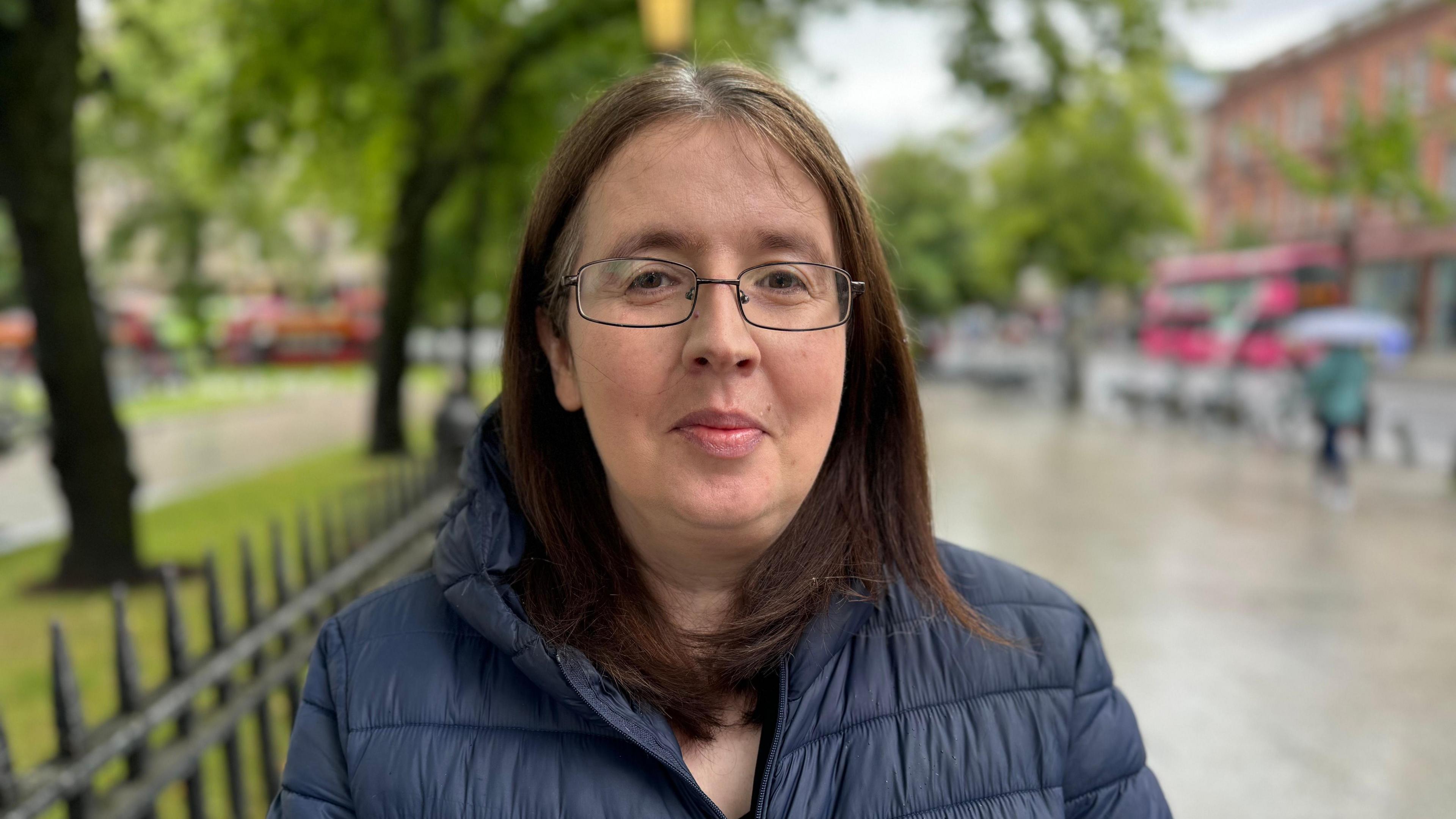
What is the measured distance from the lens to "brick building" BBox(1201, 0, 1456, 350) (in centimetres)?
3569

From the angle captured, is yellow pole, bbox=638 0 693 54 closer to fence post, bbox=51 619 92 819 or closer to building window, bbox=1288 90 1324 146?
fence post, bbox=51 619 92 819

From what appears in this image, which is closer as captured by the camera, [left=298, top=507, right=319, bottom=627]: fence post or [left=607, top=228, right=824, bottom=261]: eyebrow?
[left=607, top=228, right=824, bottom=261]: eyebrow

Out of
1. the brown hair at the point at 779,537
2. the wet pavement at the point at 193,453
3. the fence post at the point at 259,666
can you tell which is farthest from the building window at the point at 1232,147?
the brown hair at the point at 779,537

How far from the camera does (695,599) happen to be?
165cm

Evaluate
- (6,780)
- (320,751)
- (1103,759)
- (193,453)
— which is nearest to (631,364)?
(320,751)

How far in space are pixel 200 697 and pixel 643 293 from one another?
8.51ft

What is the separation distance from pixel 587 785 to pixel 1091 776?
0.73 meters

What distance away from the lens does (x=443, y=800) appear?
54.8 inches

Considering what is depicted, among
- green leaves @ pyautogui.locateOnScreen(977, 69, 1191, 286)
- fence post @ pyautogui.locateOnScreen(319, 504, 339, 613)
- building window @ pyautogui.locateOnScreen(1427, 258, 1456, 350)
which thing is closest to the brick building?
building window @ pyautogui.locateOnScreen(1427, 258, 1456, 350)

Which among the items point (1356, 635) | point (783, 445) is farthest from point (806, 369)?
point (1356, 635)

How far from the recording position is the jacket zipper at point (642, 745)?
4.59 ft

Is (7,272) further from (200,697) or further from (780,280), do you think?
(780,280)

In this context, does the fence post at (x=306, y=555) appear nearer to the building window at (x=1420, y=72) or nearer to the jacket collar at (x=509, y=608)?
the jacket collar at (x=509, y=608)

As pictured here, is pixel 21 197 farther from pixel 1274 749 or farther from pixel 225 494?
pixel 1274 749
